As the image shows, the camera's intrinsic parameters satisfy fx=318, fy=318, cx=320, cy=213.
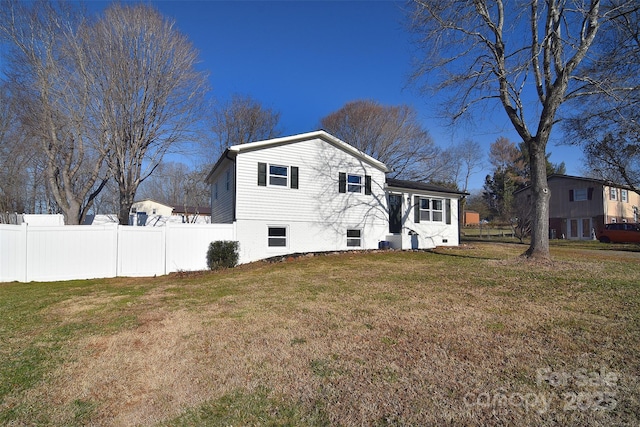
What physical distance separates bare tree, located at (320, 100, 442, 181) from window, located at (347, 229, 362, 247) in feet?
44.8

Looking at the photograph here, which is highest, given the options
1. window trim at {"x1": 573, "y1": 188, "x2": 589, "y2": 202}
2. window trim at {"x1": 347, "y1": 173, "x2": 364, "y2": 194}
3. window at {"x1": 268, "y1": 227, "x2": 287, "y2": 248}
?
window trim at {"x1": 573, "y1": 188, "x2": 589, "y2": 202}

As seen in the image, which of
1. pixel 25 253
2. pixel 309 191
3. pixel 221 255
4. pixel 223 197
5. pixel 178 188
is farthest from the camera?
pixel 178 188

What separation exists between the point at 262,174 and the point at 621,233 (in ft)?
82.6

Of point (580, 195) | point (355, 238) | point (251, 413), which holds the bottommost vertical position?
point (251, 413)

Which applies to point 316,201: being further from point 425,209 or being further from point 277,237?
point 425,209

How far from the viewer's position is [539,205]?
9.93 meters

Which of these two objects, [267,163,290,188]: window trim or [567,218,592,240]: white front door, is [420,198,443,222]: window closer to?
[267,163,290,188]: window trim

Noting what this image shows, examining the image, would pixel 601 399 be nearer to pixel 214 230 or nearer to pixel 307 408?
pixel 307 408

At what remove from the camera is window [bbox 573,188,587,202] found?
27406mm

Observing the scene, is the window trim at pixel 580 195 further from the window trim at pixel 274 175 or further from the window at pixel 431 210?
the window trim at pixel 274 175

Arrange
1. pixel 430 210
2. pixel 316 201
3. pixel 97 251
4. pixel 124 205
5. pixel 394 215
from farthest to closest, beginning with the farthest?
1. pixel 430 210
2. pixel 394 215
3. pixel 316 201
4. pixel 124 205
5. pixel 97 251

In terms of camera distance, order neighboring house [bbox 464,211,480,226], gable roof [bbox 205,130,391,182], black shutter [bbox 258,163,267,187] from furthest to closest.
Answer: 1. neighboring house [bbox 464,211,480,226]
2. black shutter [bbox 258,163,267,187]
3. gable roof [bbox 205,130,391,182]

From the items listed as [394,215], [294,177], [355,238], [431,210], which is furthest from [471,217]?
[294,177]

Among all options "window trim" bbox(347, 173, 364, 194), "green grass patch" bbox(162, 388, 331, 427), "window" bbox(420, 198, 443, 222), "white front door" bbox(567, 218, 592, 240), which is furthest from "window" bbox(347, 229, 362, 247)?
"white front door" bbox(567, 218, 592, 240)
